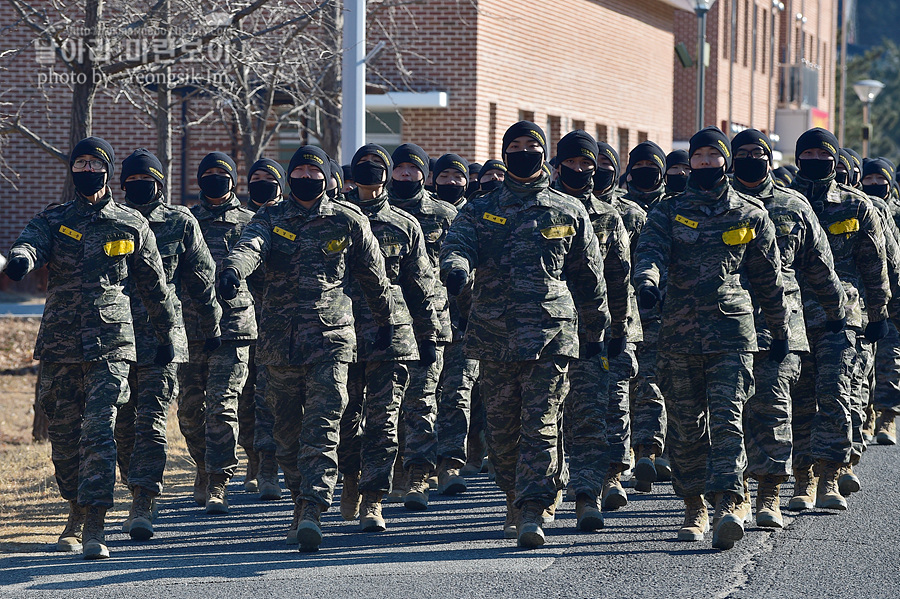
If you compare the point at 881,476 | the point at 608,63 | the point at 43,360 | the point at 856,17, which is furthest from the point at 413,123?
the point at 856,17

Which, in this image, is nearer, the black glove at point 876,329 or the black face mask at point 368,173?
the black face mask at point 368,173

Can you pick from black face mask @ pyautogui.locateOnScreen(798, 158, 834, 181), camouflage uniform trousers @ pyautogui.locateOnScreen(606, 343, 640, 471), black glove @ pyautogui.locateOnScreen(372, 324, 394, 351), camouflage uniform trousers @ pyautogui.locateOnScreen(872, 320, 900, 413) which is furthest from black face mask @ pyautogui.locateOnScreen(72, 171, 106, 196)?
camouflage uniform trousers @ pyautogui.locateOnScreen(872, 320, 900, 413)

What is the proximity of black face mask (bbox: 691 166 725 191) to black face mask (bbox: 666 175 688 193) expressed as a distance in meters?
1.94

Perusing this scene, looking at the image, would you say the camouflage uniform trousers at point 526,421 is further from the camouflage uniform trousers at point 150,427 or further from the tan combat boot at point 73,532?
the tan combat boot at point 73,532

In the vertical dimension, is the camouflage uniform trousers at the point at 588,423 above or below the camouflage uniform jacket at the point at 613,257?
below

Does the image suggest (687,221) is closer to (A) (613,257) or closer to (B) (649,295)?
(B) (649,295)

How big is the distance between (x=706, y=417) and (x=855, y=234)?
2.15 m

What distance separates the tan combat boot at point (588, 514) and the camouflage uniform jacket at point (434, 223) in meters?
1.82

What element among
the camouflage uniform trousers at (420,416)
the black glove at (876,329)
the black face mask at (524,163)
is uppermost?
the black face mask at (524,163)

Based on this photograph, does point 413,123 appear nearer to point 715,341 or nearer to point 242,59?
point 242,59

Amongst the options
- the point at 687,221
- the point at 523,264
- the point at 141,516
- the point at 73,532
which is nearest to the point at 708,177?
the point at 687,221

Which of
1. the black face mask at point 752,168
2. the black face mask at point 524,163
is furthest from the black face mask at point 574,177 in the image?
the black face mask at point 752,168

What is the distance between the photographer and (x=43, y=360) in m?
8.05

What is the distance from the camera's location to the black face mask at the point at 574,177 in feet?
28.3
